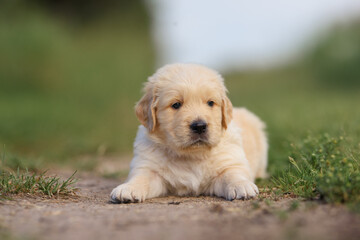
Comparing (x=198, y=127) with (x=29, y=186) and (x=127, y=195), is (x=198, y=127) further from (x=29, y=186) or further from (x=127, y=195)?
(x=29, y=186)

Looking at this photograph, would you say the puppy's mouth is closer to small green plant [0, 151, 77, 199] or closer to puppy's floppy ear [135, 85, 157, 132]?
puppy's floppy ear [135, 85, 157, 132]

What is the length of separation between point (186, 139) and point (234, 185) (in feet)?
1.83

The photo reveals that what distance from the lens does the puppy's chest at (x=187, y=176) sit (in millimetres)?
3747

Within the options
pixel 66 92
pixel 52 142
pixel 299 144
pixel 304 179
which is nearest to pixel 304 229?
pixel 304 179

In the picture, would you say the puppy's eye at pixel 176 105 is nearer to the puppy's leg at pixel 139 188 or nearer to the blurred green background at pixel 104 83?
the puppy's leg at pixel 139 188

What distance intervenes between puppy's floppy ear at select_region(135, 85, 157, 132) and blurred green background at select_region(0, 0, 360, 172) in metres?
1.97

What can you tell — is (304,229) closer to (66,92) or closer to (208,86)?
(208,86)

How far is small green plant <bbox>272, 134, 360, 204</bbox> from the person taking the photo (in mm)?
2701

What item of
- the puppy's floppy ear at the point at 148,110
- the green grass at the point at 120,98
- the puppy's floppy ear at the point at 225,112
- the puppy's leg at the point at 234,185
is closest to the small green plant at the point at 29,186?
the green grass at the point at 120,98

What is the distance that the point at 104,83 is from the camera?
41.0 feet

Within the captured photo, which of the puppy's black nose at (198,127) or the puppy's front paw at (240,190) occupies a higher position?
the puppy's black nose at (198,127)

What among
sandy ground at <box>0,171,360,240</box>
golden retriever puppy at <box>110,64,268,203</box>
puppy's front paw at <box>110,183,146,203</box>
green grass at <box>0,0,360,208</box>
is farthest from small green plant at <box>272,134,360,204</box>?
puppy's front paw at <box>110,183,146,203</box>

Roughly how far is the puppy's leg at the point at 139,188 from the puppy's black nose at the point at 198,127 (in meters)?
0.62

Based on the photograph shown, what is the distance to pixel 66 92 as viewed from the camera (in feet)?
37.1
